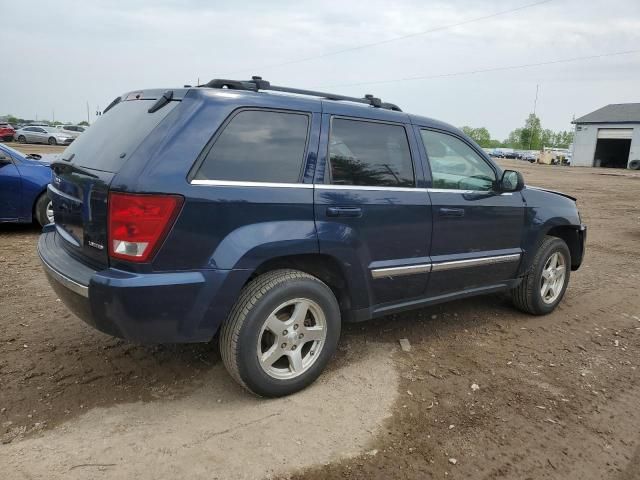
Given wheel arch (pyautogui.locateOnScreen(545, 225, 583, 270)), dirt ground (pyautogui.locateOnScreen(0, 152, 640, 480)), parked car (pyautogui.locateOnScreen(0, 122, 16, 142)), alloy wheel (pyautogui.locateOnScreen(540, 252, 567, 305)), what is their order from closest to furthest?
dirt ground (pyautogui.locateOnScreen(0, 152, 640, 480)), alloy wheel (pyautogui.locateOnScreen(540, 252, 567, 305)), wheel arch (pyautogui.locateOnScreen(545, 225, 583, 270)), parked car (pyautogui.locateOnScreen(0, 122, 16, 142))

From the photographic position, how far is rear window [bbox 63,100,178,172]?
290 centimetres

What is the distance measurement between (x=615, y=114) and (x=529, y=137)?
38.2m

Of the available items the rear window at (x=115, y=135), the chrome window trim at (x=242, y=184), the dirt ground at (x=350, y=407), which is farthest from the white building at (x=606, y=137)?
the rear window at (x=115, y=135)

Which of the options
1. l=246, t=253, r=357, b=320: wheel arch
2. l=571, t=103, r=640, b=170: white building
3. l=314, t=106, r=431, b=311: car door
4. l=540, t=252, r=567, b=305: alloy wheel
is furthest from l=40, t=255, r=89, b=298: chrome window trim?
l=571, t=103, r=640, b=170: white building

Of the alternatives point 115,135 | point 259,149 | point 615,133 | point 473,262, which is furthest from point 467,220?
point 615,133

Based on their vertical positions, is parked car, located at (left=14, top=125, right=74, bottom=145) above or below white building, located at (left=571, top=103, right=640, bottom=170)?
below

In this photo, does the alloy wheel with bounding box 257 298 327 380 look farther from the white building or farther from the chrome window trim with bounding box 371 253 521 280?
the white building

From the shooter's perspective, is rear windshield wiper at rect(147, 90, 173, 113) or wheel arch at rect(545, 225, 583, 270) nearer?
rear windshield wiper at rect(147, 90, 173, 113)

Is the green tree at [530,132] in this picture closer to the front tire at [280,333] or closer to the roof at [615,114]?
the roof at [615,114]

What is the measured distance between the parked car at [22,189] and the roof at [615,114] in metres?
52.1

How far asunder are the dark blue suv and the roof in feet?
171

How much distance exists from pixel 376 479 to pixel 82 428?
1.62 m

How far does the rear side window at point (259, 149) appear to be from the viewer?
2863 millimetres

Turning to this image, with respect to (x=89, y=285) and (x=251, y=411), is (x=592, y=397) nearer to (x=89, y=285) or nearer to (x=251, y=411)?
(x=251, y=411)
